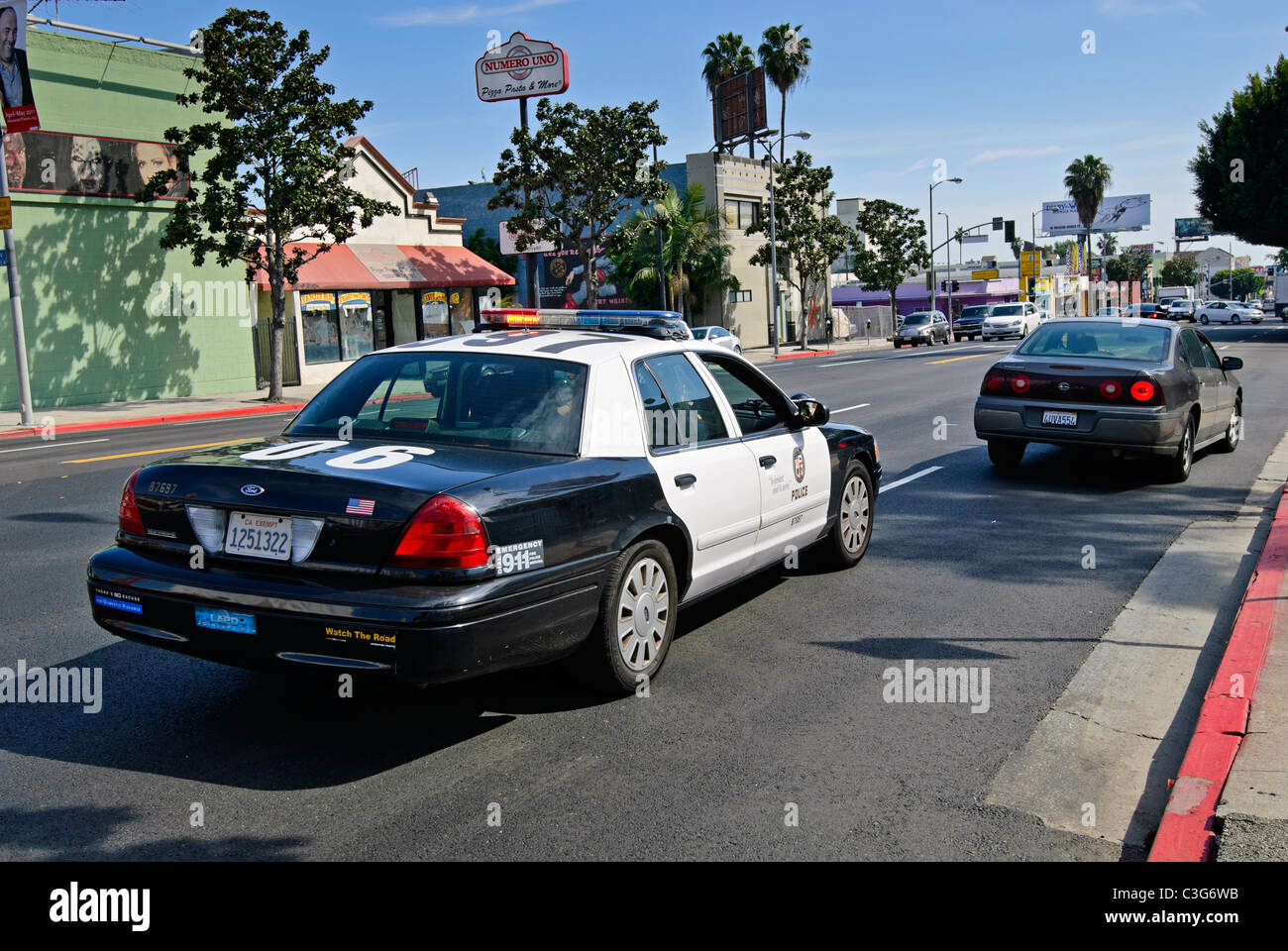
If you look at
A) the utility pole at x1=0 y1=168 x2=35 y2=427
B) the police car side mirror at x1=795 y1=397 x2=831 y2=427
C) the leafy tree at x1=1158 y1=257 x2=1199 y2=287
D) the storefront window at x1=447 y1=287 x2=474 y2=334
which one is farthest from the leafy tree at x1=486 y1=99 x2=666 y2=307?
the leafy tree at x1=1158 y1=257 x2=1199 y2=287

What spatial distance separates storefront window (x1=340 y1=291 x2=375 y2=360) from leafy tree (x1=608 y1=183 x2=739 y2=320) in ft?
56.1

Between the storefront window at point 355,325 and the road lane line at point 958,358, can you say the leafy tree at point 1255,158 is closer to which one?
the road lane line at point 958,358

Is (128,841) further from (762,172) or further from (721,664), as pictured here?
(762,172)

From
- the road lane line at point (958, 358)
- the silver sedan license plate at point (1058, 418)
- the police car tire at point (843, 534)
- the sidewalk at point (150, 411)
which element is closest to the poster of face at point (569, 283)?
the road lane line at point (958, 358)

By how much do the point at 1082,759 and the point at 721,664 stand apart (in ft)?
5.94

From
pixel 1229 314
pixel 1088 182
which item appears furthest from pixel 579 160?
pixel 1088 182

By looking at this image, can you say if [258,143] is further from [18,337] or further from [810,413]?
[810,413]

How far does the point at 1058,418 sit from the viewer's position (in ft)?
36.6

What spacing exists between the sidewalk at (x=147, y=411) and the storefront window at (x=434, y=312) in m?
7.48

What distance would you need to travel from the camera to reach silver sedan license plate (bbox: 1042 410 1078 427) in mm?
11062

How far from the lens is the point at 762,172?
60.3m

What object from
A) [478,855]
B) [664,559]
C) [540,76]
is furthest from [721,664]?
[540,76]

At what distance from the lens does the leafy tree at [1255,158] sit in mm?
51031

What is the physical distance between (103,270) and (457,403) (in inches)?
968
